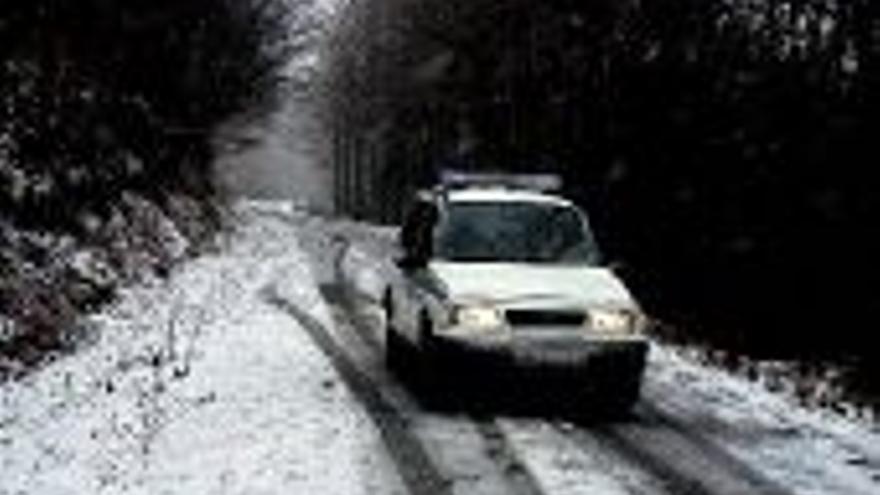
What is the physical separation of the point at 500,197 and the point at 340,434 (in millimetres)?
4296

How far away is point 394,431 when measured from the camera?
46.6ft

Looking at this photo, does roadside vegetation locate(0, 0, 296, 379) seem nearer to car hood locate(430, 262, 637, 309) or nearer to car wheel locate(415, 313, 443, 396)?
car wheel locate(415, 313, 443, 396)

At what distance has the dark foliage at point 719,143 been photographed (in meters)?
29.2

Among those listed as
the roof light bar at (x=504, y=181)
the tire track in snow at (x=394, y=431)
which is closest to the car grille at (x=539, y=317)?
the tire track in snow at (x=394, y=431)

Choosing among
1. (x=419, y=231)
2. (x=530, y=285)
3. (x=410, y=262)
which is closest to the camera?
(x=530, y=285)

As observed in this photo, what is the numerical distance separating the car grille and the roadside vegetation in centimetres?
500

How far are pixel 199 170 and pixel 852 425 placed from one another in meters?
44.6

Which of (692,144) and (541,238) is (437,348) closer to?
(541,238)

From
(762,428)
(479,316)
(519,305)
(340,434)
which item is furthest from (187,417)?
(762,428)

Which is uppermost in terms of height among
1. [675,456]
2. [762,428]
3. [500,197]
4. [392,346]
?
[500,197]

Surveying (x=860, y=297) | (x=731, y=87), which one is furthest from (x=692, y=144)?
(x=860, y=297)

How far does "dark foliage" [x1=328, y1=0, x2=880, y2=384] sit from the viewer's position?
29.2 m

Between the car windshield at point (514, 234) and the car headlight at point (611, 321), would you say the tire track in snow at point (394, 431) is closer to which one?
the car windshield at point (514, 234)

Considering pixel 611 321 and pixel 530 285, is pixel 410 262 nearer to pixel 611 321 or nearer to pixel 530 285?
pixel 530 285
